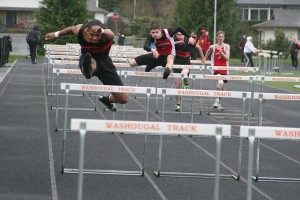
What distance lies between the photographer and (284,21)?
294 feet

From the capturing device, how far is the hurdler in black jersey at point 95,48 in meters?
11.6

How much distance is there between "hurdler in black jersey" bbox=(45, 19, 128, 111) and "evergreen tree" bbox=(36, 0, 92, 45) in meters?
41.9

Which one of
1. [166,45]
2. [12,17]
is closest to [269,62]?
[166,45]

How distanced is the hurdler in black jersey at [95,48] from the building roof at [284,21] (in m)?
75.5

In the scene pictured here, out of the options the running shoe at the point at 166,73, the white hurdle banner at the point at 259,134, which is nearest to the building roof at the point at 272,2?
the running shoe at the point at 166,73

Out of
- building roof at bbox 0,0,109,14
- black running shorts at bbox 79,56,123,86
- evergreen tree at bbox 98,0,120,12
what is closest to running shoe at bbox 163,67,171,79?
black running shorts at bbox 79,56,123,86

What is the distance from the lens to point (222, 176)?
1098 centimetres

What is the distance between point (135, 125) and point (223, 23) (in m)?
61.6

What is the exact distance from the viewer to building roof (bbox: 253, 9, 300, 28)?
8756 cm

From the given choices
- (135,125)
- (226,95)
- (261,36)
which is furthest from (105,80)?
(261,36)

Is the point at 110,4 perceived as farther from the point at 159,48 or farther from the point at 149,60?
the point at 149,60

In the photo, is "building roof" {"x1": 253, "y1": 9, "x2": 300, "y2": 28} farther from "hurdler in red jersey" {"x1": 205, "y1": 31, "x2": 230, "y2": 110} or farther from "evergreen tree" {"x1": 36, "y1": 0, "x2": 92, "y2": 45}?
"hurdler in red jersey" {"x1": 205, "y1": 31, "x2": 230, "y2": 110}

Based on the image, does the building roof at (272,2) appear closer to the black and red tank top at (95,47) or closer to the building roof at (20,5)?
the building roof at (20,5)

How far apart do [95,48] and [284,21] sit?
7923 cm
